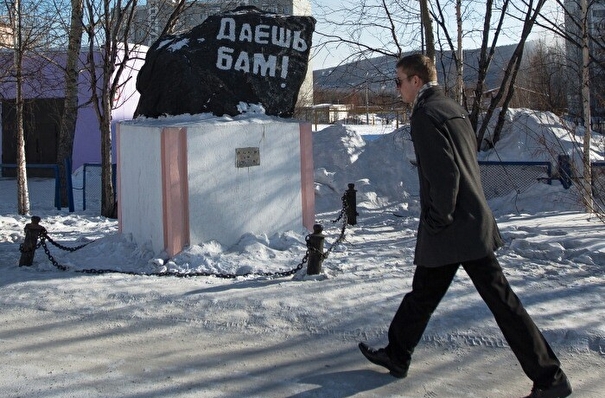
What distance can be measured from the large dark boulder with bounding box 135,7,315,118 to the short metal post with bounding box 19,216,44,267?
1.83 m

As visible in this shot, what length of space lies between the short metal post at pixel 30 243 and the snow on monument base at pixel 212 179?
41.8 inches

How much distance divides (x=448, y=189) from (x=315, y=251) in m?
2.82

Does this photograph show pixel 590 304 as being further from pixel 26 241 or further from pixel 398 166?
pixel 398 166

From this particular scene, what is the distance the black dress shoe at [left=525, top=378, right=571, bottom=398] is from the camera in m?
3.68

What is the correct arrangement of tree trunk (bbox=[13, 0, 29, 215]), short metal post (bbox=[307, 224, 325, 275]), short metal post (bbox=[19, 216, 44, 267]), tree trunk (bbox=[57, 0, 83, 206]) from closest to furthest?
short metal post (bbox=[307, 224, 325, 275]) < short metal post (bbox=[19, 216, 44, 267]) < tree trunk (bbox=[13, 0, 29, 215]) < tree trunk (bbox=[57, 0, 83, 206])

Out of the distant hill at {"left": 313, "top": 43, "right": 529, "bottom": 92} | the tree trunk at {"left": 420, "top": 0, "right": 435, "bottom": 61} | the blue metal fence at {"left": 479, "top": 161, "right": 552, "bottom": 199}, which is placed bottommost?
the blue metal fence at {"left": 479, "top": 161, "right": 552, "bottom": 199}

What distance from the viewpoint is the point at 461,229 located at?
374cm

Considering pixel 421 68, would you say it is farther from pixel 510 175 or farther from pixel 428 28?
pixel 510 175

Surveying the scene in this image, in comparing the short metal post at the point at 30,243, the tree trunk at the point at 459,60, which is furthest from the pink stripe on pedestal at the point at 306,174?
the tree trunk at the point at 459,60

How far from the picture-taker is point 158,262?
274 inches

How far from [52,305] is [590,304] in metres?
4.27

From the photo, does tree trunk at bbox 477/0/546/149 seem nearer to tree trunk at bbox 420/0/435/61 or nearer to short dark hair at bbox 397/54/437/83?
tree trunk at bbox 420/0/435/61

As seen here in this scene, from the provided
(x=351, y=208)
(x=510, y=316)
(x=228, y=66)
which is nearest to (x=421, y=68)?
(x=510, y=316)

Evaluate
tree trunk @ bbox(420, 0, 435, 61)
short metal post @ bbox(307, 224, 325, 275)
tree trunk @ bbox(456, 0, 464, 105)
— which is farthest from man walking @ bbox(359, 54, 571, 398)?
tree trunk @ bbox(420, 0, 435, 61)
